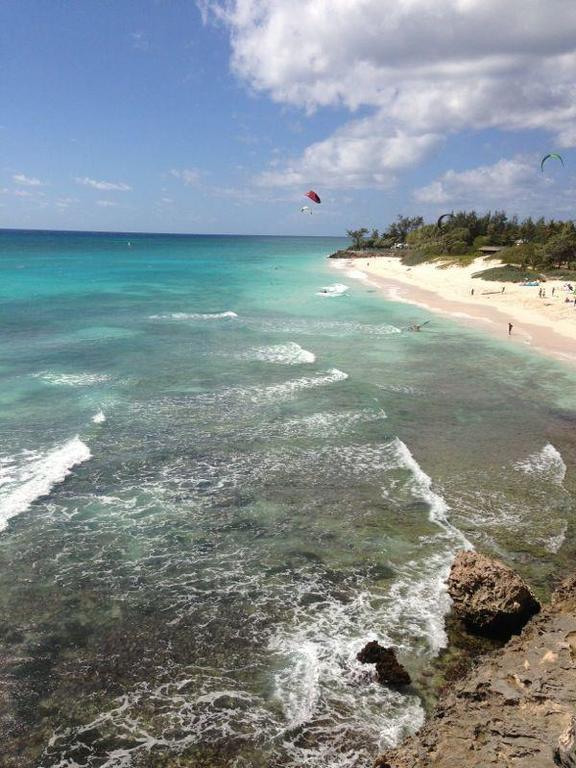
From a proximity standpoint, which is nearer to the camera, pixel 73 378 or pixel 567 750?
pixel 567 750

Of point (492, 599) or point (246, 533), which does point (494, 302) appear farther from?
point (492, 599)

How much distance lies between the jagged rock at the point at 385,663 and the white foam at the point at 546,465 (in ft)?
31.7

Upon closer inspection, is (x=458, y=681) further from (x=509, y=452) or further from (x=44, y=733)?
(x=509, y=452)

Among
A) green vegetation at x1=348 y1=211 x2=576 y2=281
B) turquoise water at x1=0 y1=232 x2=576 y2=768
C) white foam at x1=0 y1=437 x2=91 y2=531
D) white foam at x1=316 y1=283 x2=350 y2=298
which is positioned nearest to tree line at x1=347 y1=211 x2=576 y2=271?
green vegetation at x1=348 y1=211 x2=576 y2=281

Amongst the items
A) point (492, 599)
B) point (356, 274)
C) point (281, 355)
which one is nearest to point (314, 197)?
point (281, 355)

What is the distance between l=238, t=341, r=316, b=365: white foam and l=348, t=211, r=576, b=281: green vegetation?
134 feet

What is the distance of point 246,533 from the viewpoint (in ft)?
45.5

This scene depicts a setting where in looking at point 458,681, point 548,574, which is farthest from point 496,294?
point 458,681

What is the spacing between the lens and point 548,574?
12180mm

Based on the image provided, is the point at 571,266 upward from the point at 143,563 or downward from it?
upward

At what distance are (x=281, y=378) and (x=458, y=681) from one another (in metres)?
19.3

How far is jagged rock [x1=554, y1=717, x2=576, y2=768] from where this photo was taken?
18.2ft

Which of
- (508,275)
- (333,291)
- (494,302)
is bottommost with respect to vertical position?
(494,302)

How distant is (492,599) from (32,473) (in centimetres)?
1332
